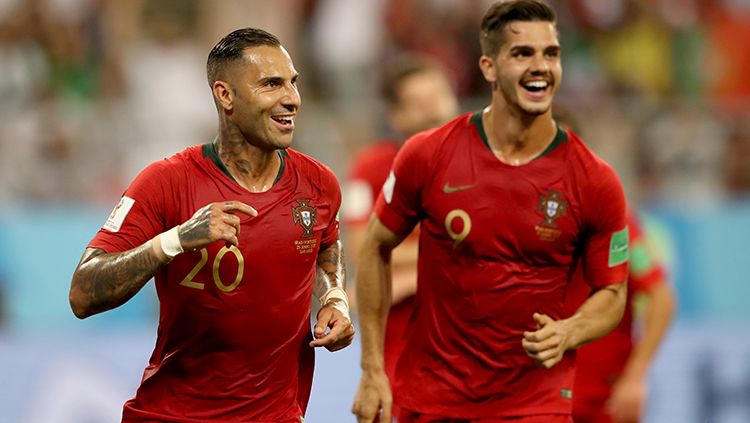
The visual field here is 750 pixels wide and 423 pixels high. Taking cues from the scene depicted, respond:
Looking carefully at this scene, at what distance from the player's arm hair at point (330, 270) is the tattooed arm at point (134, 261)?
2.56ft

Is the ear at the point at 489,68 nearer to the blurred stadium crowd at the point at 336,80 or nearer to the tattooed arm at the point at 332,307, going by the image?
the tattooed arm at the point at 332,307

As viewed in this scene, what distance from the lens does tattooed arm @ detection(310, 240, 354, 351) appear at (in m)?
5.05

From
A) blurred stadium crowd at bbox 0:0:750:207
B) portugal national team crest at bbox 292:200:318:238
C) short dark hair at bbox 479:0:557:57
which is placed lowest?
portugal national team crest at bbox 292:200:318:238

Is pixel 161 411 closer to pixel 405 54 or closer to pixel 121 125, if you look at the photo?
pixel 121 125

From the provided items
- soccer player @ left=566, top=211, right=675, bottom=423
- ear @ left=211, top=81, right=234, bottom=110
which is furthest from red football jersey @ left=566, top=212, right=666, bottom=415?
ear @ left=211, top=81, right=234, bottom=110

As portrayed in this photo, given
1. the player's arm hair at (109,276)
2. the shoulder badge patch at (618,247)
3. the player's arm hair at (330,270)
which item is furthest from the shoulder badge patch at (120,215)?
the shoulder badge patch at (618,247)

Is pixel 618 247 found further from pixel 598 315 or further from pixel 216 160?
pixel 216 160

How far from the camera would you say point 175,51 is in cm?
1195

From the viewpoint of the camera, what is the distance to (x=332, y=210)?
5.45 metres

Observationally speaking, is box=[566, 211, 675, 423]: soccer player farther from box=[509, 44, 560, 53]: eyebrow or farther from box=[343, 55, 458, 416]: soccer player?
box=[509, 44, 560, 53]: eyebrow

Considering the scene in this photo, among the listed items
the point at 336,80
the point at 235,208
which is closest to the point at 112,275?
the point at 235,208

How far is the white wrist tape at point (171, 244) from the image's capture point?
182 inches

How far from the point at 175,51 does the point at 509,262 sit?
6769 mm

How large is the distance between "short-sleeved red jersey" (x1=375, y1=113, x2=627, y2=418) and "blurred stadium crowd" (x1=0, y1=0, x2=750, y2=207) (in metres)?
5.19
